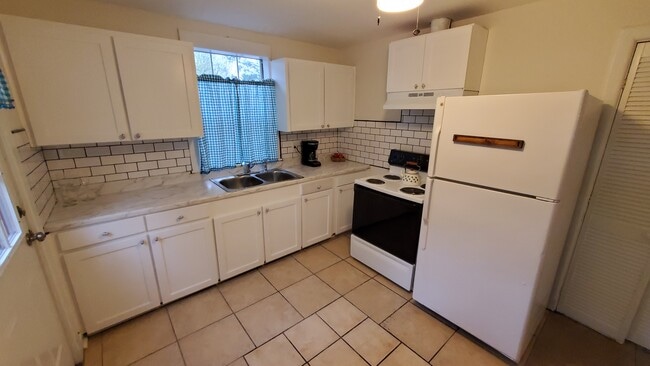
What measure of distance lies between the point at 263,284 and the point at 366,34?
2.68 metres

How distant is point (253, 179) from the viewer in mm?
2715

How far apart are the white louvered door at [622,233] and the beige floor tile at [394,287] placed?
47.3 inches

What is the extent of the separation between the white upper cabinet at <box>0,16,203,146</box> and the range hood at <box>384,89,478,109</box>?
69.9 inches

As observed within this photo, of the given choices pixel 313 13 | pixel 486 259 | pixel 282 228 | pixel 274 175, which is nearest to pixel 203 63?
pixel 313 13

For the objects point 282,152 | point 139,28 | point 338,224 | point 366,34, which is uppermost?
point 366,34

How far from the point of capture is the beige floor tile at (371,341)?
1.68 meters

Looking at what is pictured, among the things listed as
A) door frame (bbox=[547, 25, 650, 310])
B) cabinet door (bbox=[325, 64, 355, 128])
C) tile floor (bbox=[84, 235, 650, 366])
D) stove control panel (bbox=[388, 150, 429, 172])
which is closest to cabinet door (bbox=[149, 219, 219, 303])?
tile floor (bbox=[84, 235, 650, 366])

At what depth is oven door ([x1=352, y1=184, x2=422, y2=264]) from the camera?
83.2 inches

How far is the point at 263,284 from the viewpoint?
2338 millimetres

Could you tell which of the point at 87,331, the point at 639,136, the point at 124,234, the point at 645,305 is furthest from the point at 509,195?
the point at 87,331

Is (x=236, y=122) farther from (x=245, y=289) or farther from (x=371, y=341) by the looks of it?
(x=371, y=341)

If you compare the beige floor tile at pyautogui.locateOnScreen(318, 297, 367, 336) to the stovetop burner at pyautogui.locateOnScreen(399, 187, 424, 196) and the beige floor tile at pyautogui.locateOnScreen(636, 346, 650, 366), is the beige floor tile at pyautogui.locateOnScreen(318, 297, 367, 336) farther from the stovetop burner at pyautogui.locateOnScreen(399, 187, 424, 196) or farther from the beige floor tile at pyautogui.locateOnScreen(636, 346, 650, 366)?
the beige floor tile at pyautogui.locateOnScreen(636, 346, 650, 366)

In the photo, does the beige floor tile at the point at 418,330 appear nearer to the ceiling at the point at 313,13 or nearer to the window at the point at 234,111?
the window at the point at 234,111

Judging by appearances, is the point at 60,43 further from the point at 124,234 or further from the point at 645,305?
the point at 645,305
